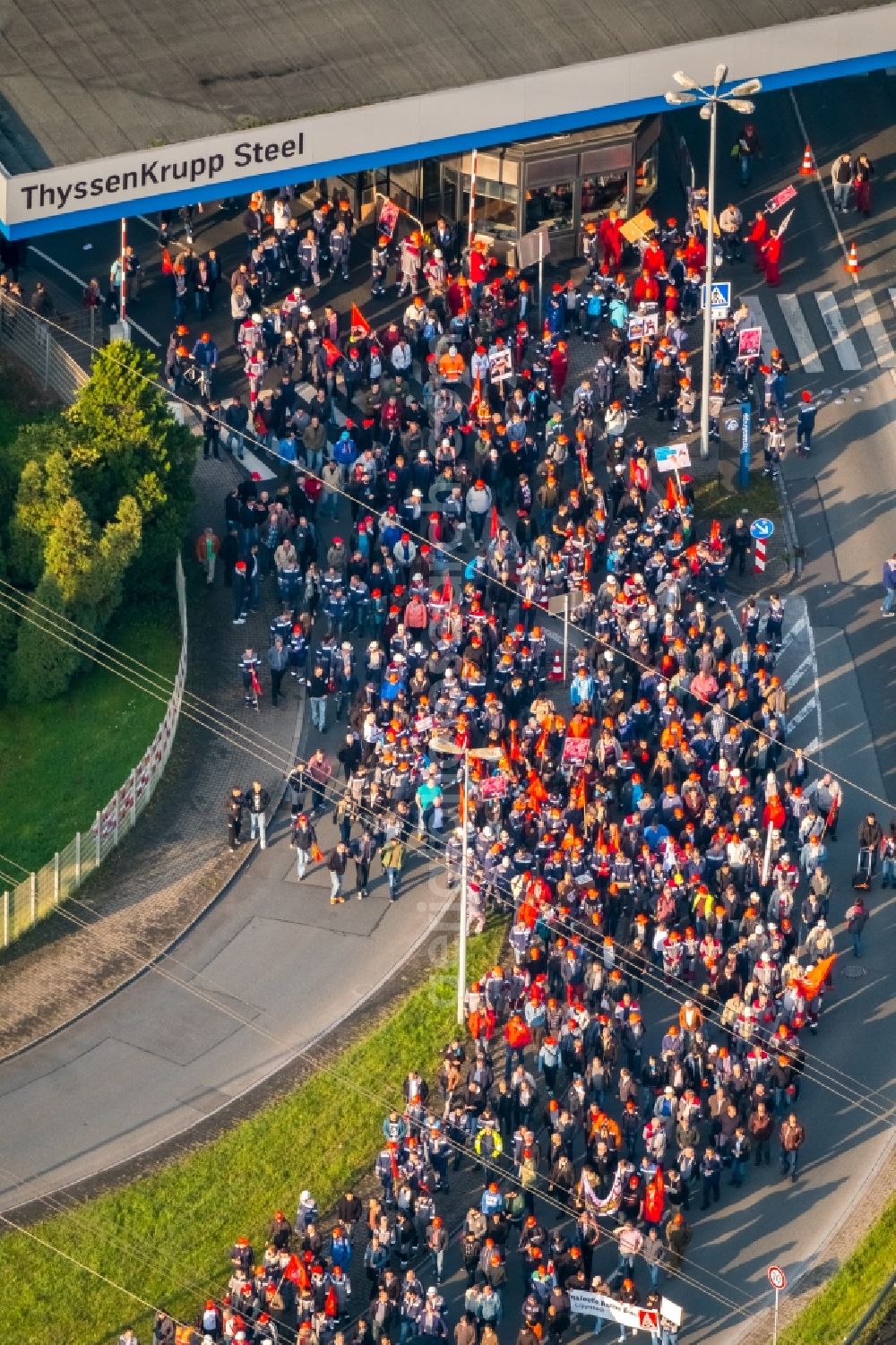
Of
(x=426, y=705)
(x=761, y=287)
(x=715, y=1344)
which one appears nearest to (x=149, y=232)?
(x=761, y=287)

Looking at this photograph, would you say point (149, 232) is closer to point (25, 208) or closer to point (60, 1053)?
point (25, 208)

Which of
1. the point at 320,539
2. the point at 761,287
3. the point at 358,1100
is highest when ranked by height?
the point at 761,287

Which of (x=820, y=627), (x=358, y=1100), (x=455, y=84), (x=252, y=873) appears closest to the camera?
(x=358, y=1100)

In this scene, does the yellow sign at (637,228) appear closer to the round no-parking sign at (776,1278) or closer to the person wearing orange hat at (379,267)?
the person wearing orange hat at (379,267)

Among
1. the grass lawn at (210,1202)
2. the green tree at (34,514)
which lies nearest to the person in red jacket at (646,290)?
the green tree at (34,514)

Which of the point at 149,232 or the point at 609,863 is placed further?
the point at 149,232

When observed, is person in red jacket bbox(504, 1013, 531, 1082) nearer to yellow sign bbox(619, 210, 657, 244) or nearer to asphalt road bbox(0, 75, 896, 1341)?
asphalt road bbox(0, 75, 896, 1341)

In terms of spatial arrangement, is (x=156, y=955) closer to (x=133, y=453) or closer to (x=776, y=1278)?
(x=133, y=453)

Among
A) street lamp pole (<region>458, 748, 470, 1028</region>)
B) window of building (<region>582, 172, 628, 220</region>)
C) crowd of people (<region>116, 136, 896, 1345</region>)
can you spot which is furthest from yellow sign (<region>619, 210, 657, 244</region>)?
street lamp pole (<region>458, 748, 470, 1028</region>)
